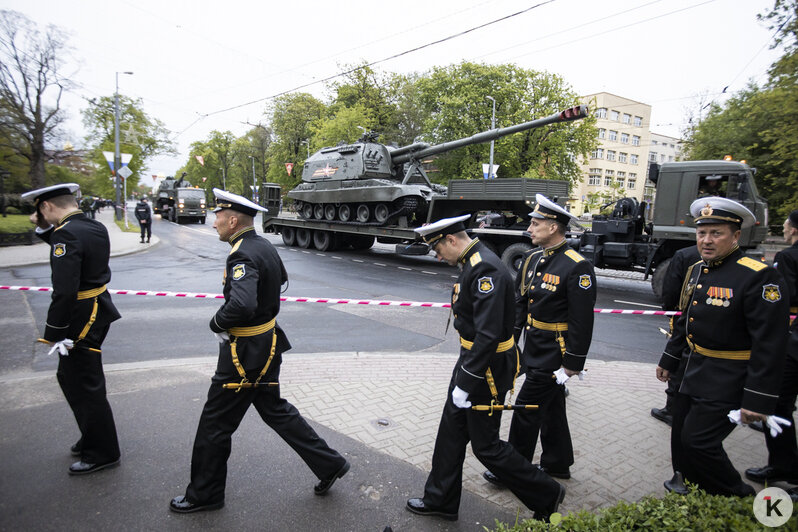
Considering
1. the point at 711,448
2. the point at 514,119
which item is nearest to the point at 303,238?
the point at 711,448

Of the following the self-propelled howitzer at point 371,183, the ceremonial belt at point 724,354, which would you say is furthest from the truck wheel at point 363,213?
the ceremonial belt at point 724,354

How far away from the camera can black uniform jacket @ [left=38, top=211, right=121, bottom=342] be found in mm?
3000

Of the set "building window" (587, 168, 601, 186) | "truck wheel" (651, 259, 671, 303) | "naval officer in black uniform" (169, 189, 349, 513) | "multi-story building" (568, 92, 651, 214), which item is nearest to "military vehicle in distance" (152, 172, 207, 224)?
"truck wheel" (651, 259, 671, 303)

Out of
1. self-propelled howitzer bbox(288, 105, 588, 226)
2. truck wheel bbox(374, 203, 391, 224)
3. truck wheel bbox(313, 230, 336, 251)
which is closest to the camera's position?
self-propelled howitzer bbox(288, 105, 588, 226)

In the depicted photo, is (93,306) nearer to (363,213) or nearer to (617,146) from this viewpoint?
(363,213)

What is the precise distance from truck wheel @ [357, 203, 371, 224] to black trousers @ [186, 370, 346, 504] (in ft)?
45.8

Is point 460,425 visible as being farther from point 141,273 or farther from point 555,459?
point 141,273

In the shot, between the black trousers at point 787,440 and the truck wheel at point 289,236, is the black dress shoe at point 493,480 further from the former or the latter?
the truck wheel at point 289,236

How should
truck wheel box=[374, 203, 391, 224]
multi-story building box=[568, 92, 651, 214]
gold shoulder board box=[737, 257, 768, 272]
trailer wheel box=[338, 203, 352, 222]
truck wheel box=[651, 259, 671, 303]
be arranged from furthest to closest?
multi-story building box=[568, 92, 651, 214] < trailer wheel box=[338, 203, 352, 222] < truck wheel box=[374, 203, 391, 224] < truck wheel box=[651, 259, 671, 303] < gold shoulder board box=[737, 257, 768, 272]

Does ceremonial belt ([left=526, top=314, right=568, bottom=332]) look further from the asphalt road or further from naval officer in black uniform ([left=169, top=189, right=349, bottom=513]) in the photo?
the asphalt road

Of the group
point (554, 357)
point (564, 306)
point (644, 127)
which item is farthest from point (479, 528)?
point (644, 127)

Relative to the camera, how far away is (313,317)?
25.8 ft

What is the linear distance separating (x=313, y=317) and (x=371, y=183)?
9.42 meters

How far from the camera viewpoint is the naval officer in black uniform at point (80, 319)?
3.03 meters
